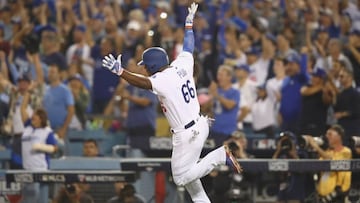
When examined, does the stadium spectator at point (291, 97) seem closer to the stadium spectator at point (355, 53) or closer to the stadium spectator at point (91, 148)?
the stadium spectator at point (355, 53)

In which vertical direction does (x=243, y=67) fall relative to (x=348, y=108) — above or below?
above

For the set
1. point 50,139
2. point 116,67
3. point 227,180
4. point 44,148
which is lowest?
point 227,180

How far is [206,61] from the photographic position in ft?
64.9

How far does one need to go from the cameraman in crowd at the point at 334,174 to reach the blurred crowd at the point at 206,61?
84 cm

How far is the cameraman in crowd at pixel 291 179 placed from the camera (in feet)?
46.8

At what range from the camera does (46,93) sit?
1720cm

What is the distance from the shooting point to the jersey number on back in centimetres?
1214

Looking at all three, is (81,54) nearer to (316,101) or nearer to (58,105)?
(58,105)

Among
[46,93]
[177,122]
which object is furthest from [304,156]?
[46,93]

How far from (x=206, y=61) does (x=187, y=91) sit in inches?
300

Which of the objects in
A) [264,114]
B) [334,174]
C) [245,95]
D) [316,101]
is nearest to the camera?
[334,174]

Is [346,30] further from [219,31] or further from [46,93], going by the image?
[46,93]

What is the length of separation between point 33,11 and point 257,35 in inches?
164

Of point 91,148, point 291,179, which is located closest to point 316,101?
point 291,179
